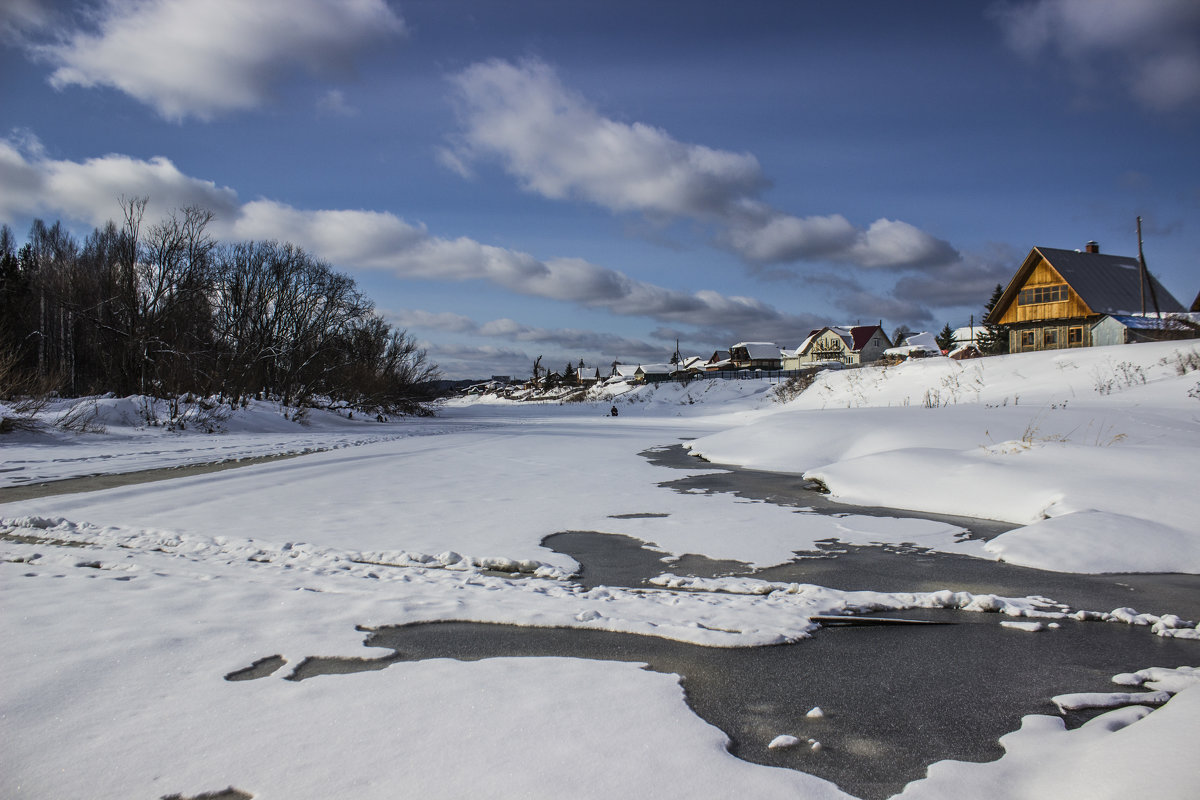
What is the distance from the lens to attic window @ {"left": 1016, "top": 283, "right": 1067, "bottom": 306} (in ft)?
113

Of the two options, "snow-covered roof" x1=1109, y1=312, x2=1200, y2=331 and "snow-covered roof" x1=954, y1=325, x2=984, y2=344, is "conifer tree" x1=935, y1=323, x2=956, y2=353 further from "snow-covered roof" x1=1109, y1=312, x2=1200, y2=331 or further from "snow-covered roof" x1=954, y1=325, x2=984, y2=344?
"snow-covered roof" x1=1109, y1=312, x2=1200, y2=331

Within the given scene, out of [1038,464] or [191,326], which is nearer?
[1038,464]

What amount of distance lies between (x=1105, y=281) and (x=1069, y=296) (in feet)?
9.85

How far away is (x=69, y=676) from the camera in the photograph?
9.89 feet

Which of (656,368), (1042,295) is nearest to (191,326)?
(1042,295)

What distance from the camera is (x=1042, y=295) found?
117ft

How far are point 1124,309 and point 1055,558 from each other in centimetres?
3813

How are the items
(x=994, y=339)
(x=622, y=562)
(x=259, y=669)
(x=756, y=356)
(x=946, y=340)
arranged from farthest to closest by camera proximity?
1. (x=756, y=356)
2. (x=946, y=340)
3. (x=994, y=339)
4. (x=622, y=562)
5. (x=259, y=669)

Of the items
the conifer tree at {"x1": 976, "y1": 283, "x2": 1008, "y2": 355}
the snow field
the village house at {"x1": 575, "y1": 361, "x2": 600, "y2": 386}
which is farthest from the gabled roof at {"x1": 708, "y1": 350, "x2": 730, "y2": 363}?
the snow field

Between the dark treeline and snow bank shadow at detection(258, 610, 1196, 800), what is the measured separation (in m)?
22.9

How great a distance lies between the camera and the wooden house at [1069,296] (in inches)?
1332

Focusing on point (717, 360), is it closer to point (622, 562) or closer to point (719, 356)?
point (719, 356)

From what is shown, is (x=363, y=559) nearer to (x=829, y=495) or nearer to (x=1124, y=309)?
(x=829, y=495)

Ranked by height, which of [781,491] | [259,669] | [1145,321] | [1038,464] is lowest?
[781,491]
